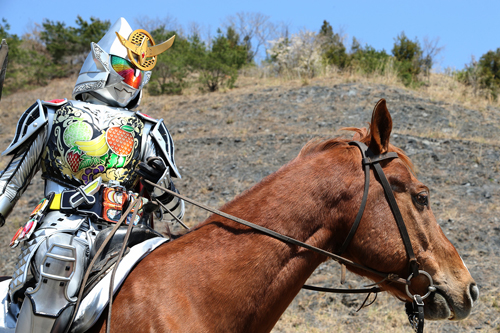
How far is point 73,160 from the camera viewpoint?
2682mm

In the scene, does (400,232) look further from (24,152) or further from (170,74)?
(170,74)

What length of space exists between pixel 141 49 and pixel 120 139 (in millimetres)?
788

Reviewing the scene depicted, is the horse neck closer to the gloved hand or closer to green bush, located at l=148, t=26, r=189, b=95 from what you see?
the gloved hand

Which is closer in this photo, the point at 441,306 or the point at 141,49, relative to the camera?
Result: the point at 441,306

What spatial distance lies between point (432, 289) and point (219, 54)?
17.9 m

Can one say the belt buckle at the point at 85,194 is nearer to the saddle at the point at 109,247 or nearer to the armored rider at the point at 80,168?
the armored rider at the point at 80,168

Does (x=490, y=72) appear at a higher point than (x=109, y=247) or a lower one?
higher

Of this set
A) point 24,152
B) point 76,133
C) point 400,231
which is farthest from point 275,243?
point 24,152

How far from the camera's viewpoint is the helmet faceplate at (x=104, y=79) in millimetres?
3035

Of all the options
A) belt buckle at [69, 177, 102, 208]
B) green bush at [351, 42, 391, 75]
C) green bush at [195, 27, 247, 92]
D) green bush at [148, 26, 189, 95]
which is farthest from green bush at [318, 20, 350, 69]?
belt buckle at [69, 177, 102, 208]

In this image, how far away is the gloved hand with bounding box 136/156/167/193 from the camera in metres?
2.75

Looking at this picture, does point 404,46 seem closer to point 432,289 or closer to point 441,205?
point 441,205

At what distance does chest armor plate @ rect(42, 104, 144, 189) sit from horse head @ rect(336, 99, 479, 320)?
1.61m

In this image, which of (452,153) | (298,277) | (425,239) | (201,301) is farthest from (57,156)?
(452,153)
